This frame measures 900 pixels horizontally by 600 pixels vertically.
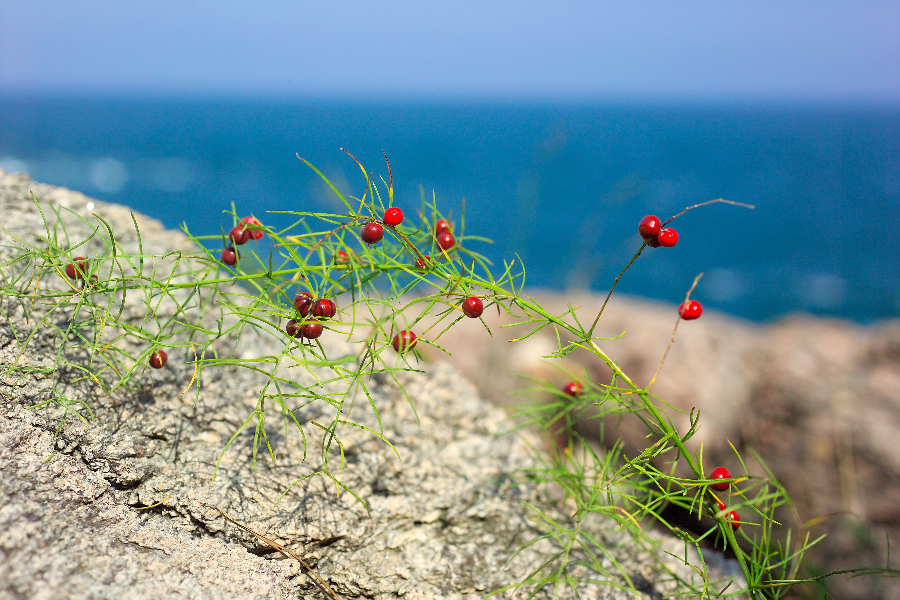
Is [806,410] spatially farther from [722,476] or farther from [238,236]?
[238,236]

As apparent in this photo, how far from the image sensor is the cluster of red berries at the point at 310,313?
4.31 feet

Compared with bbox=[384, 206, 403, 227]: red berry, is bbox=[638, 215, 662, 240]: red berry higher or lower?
lower

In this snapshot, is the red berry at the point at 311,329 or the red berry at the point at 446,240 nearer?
the red berry at the point at 311,329

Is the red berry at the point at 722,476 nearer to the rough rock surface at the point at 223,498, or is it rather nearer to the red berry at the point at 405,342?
the rough rock surface at the point at 223,498

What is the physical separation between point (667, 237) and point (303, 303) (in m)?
0.99

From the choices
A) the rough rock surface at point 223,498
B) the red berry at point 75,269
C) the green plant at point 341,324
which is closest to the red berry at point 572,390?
the green plant at point 341,324

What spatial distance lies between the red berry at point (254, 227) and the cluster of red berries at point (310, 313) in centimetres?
25

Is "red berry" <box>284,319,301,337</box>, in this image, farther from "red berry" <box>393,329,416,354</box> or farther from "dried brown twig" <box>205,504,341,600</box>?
"dried brown twig" <box>205,504,341,600</box>

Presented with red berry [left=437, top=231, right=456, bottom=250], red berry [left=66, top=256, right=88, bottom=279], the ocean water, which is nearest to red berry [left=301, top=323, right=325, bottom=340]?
red berry [left=437, top=231, right=456, bottom=250]

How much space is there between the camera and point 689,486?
4.42ft

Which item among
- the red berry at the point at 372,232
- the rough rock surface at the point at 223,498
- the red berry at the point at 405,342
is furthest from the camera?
the red berry at the point at 405,342

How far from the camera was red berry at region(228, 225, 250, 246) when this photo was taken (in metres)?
1.49

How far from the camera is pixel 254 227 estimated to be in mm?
1400

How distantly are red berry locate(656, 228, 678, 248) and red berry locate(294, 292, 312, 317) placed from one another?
95 centimetres
